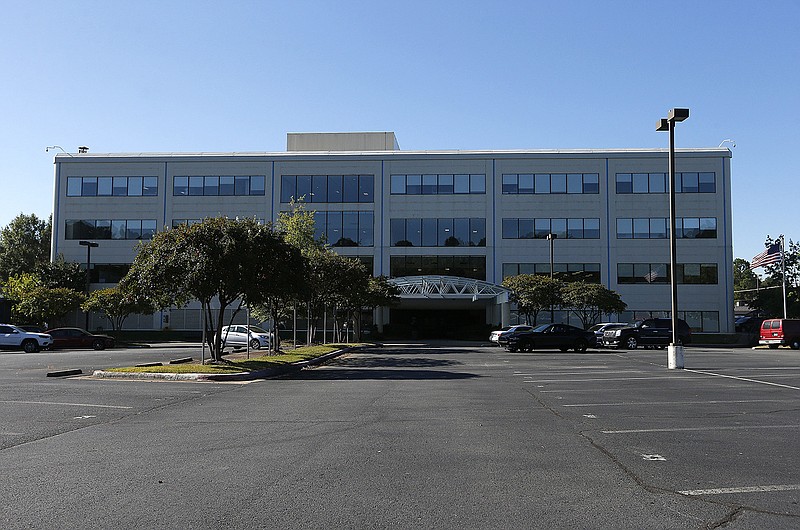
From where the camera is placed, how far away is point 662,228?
198 ft

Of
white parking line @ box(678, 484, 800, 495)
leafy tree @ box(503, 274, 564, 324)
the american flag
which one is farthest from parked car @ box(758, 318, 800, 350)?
white parking line @ box(678, 484, 800, 495)

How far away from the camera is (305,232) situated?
37.0 meters

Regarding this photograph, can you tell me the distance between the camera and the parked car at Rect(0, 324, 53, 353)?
127 ft

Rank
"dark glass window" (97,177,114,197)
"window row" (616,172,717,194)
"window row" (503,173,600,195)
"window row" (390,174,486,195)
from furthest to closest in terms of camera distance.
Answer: "dark glass window" (97,177,114,197), "window row" (390,174,486,195), "window row" (503,173,600,195), "window row" (616,172,717,194)

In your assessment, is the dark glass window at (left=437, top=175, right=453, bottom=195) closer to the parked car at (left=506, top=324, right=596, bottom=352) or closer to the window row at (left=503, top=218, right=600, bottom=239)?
the window row at (left=503, top=218, right=600, bottom=239)

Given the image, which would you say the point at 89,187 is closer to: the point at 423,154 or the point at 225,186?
the point at 225,186

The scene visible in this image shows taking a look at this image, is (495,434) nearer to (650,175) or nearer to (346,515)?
(346,515)

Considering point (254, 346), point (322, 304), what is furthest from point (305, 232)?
point (254, 346)

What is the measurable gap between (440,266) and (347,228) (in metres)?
8.55

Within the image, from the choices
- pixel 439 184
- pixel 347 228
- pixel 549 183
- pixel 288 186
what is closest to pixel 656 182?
pixel 549 183

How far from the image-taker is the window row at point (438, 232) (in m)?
60.9

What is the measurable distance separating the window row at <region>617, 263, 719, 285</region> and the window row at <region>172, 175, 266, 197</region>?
31.3 m

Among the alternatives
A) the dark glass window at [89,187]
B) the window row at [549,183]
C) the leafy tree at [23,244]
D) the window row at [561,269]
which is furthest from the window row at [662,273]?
the leafy tree at [23,244]

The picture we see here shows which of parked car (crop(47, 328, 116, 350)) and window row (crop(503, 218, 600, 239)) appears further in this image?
window row (crop(503, 218, 600, 239))
